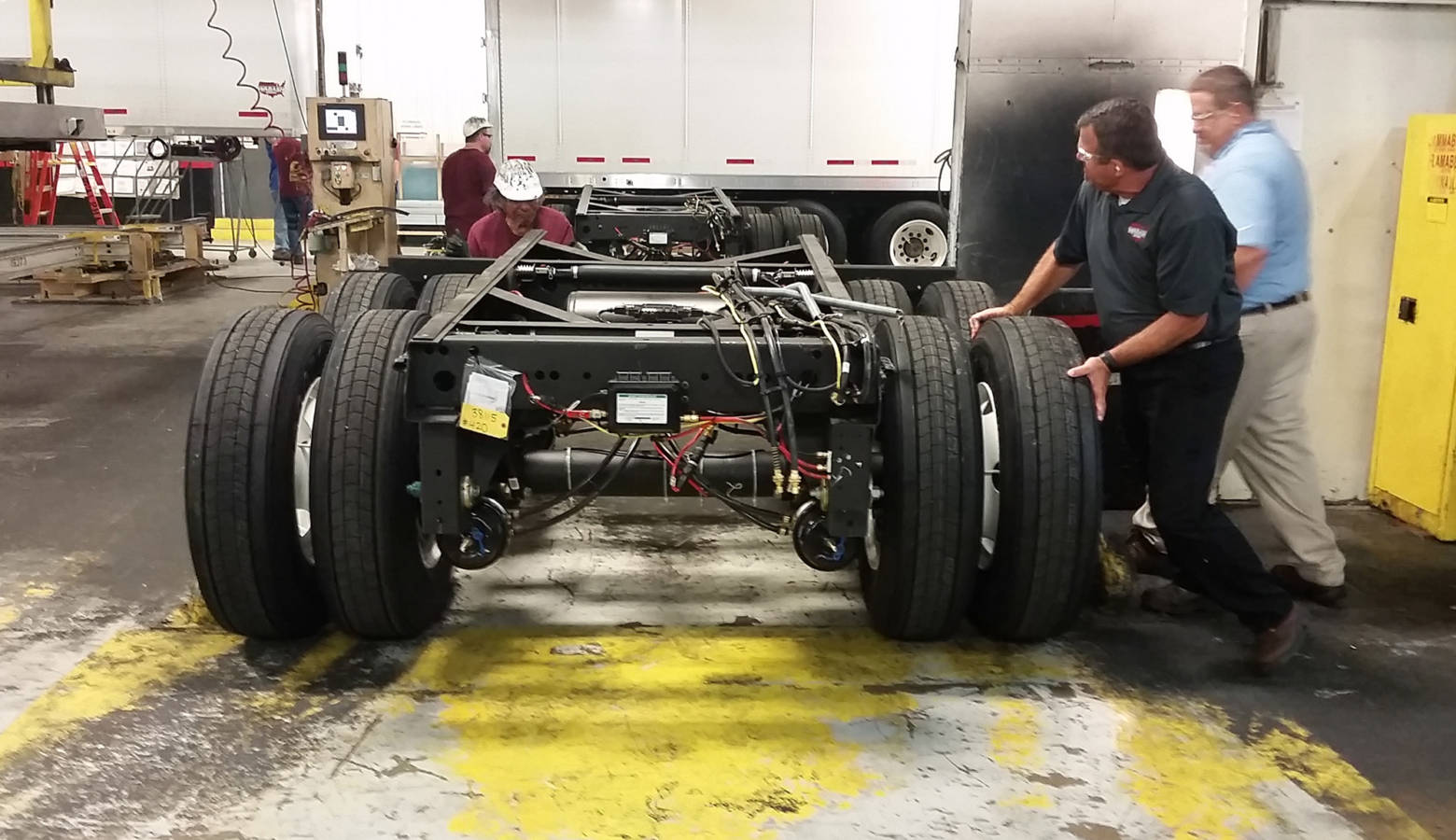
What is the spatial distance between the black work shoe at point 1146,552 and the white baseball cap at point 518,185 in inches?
121

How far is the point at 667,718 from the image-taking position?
122 inches

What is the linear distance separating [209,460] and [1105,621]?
2776 millimetres


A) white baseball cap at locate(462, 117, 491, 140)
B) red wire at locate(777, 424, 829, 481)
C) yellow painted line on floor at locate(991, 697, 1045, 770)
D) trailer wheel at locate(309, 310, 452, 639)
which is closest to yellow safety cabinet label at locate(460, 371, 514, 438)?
trailer wheel at locate(309, 310, 452, 639)

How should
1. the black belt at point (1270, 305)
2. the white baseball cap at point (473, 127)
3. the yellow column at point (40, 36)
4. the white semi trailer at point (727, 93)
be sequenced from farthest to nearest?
1. the white semi trailer at point (727, 93)
2. the white baseball cap at point (473, 127)
3. the yellow column at point (40, 36)
4. the black belt at point (1270, 305)

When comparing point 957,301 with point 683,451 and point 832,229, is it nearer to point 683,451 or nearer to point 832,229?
point 683,451

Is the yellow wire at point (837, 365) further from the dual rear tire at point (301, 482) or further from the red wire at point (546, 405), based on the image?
the dual rear tire at point (301, 482)

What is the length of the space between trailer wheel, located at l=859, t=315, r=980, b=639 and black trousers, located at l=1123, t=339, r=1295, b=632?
1.98 ft

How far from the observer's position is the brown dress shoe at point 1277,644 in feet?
11.3

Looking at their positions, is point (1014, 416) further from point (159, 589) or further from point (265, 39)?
point (265, 39)

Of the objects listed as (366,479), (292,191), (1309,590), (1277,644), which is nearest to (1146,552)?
(1309,590)

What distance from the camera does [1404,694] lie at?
3355 mm

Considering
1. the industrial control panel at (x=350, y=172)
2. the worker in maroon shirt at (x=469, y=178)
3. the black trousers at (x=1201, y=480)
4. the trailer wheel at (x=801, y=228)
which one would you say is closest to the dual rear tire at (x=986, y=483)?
the black trousers at (x=1201, y=480)

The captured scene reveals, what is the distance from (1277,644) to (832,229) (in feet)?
24.5

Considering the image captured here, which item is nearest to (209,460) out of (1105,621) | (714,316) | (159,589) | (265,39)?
(159,589)
